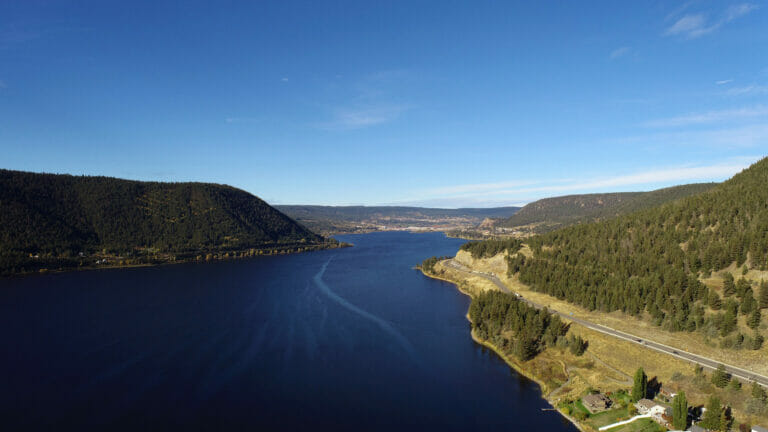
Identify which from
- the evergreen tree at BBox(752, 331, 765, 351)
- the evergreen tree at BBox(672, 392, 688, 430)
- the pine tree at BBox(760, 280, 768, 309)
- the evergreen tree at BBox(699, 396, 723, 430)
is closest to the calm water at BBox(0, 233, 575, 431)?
the evergreen tree at BBox(672, 392, 688, 430)

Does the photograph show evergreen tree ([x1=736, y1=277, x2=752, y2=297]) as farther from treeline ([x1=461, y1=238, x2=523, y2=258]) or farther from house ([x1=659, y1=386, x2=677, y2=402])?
treeline ([x1=461, y1=238, x2=523, y2=258])

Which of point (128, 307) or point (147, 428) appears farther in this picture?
point (128, 307)

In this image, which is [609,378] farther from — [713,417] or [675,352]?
[713,417]

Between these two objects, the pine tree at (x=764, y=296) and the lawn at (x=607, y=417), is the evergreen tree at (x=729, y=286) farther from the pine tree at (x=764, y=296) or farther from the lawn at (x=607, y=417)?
the lawn at (x=607, y=417)

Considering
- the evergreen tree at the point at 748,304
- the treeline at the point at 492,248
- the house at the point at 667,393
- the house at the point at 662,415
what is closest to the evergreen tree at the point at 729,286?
the evergreen tree at the point at 748,304

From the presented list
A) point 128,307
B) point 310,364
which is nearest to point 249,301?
point 128,307

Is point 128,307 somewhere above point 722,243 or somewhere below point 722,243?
below

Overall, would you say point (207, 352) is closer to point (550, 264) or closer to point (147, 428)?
point (147, 428)

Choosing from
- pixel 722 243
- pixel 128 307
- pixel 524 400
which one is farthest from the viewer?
pixel 128 307
